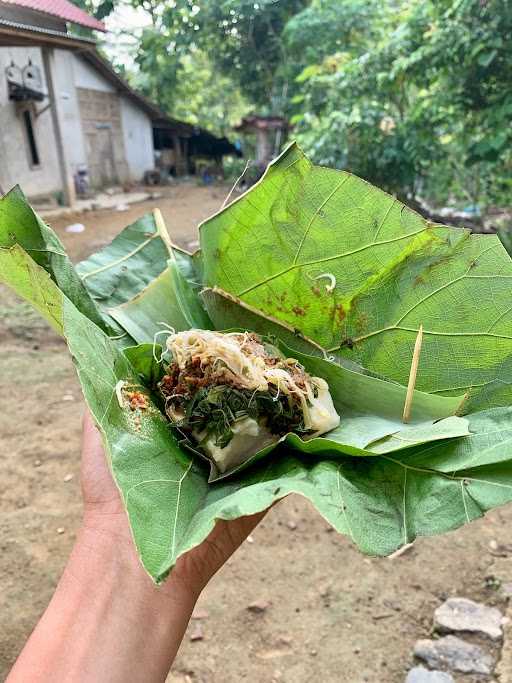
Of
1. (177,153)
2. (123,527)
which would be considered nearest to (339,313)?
(123,527)

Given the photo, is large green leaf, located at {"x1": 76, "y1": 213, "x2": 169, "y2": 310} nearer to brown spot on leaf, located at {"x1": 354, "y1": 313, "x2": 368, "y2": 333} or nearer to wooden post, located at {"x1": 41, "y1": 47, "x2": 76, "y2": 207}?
brown spot on leaf, located at {"x1": 354, "y1": 313, "x2": 368, "y2": 333}

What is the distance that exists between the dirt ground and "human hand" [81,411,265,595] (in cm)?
93

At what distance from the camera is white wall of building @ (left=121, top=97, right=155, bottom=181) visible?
14.1m

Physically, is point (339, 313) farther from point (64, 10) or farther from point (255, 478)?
point (64, 10)

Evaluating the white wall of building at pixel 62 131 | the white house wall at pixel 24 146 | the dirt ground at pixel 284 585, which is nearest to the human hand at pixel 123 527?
the dirt ground at pixel 284 585

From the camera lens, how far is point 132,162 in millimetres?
14508

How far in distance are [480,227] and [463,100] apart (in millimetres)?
1845

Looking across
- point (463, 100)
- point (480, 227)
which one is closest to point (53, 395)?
point (463, 100)

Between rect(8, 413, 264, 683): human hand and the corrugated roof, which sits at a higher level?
the corrugated roof

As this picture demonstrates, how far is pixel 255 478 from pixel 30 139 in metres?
9.94

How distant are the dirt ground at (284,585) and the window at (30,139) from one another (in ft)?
24.9

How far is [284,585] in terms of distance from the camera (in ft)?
7.47

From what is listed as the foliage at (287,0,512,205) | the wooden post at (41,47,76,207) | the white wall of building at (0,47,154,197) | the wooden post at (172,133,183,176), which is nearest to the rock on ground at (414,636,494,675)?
the foliage at (287,0,512,205)

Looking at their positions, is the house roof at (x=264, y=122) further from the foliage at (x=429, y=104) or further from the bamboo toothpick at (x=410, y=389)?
the bamboo toothpick at (x=410, y=389)
